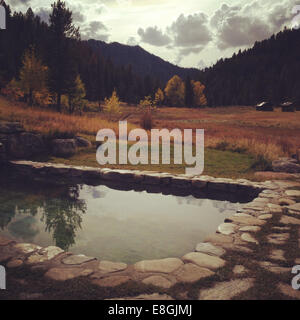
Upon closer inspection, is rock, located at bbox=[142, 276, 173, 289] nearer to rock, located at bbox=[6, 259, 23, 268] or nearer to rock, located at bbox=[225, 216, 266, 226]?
rock, located at bbox=[6, 259, 23, 268]

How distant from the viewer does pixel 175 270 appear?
9.76 feet

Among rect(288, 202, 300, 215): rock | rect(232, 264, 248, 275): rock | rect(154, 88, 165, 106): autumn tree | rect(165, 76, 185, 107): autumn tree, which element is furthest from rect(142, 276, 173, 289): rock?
rect(165, 76, 185, 107): autumn tree

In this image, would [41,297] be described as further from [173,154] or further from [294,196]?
[173,154]

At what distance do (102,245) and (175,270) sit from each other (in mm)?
1354

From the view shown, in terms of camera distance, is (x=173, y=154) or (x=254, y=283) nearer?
(x=254, y=283)

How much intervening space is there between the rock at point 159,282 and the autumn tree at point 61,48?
24209 millimetres

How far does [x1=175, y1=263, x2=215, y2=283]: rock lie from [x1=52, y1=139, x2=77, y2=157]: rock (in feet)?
26.6

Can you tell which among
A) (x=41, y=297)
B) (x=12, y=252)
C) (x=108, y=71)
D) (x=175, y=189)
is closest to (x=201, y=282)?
(x=41, y=297)

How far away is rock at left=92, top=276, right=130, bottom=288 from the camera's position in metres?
2.68

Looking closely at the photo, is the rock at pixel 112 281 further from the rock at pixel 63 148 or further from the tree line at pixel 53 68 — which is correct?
the tree line at pixel 53 68

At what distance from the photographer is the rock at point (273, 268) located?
9.50ft

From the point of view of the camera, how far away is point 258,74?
83.8 metres

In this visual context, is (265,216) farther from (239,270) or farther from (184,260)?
(184,260)

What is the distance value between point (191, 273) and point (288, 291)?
89 centimetres
